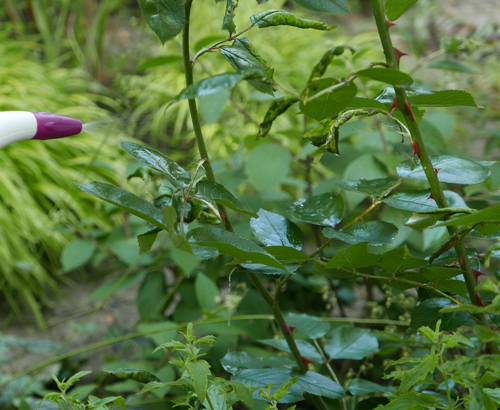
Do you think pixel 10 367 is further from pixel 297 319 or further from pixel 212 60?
pixel 212 60

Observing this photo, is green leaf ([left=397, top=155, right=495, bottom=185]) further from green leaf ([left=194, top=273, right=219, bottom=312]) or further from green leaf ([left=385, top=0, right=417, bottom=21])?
green leaf ([left=194, top=273, right=219, bottom=312])

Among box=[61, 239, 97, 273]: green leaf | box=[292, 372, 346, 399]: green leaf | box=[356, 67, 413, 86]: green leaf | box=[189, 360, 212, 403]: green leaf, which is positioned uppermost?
box=[356, 67, 413, 86]: green leaf

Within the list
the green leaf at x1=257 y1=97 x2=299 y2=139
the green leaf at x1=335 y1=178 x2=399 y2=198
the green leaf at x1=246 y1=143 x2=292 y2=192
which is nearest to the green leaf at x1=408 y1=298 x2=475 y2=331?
the green leaf at x1=335 y1=178 x2=399 y2=198

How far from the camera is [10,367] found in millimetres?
1464

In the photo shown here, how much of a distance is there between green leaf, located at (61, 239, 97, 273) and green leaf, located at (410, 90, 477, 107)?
78 centimetres

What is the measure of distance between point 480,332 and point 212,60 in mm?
2887

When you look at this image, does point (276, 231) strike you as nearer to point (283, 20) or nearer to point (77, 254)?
point (283, 20)

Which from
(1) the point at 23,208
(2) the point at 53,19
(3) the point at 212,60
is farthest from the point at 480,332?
(2) the point at 53,19

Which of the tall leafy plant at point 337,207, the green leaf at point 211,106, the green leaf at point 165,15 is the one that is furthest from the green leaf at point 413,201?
the green leaf at point 211,106

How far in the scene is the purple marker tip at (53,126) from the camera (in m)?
0.35

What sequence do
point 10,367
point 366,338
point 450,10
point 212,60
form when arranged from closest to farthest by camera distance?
point 366,338 → point 10,367 → point 212,60 → point 450,10

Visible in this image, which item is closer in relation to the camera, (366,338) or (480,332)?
(480,332)

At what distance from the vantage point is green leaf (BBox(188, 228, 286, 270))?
268 millimetres

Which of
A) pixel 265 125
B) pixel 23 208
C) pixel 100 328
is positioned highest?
pixel 265 125
